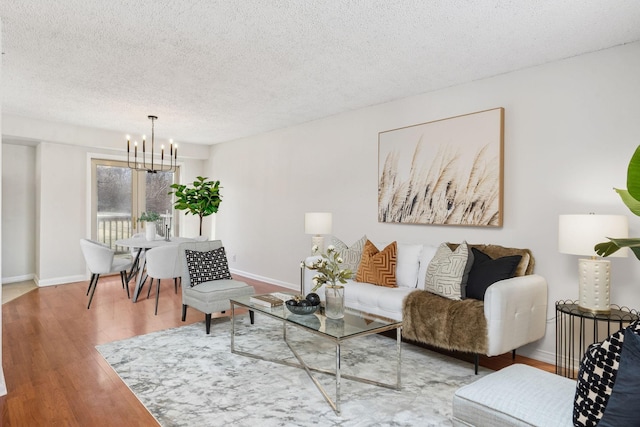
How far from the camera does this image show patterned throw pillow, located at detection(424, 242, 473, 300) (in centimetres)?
337

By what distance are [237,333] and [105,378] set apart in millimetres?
1269

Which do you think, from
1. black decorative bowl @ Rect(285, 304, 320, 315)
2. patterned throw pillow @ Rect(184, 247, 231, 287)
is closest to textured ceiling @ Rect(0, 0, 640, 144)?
patterned throw pillow @ Rect(184, 247, 231, 287)

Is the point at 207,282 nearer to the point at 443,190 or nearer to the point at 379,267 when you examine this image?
the point at 379,267

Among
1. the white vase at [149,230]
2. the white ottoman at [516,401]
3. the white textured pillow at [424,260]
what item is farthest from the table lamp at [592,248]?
the white vase at [149,230]

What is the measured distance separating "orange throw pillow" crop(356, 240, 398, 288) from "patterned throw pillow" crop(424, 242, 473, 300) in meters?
0.41

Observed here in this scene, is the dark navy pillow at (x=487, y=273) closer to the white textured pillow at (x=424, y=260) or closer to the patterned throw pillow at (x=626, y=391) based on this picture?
the white textured pillow at (x=424, y=260)

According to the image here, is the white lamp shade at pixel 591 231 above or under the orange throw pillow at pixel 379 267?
above

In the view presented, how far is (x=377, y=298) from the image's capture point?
11.9 feet

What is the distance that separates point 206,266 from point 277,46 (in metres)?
2.41

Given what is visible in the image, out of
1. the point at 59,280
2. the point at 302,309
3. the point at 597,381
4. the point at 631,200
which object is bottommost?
the point at 59,280

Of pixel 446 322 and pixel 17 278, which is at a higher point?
pixel 446 322

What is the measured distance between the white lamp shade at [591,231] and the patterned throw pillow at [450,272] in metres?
0.80

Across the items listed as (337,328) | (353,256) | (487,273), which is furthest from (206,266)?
(487,273)

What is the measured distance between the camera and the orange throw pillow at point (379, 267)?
3.94m
